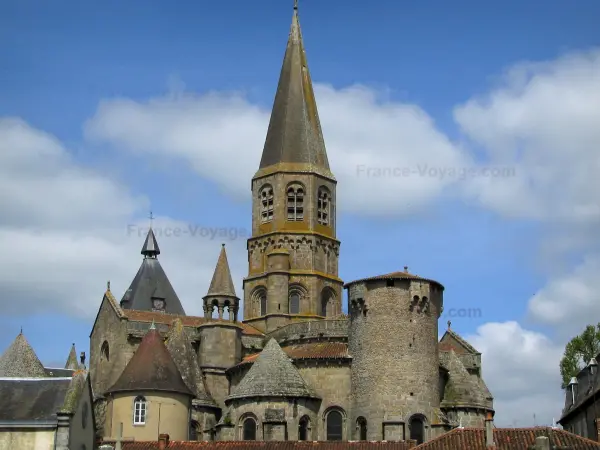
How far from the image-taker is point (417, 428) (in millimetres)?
57406

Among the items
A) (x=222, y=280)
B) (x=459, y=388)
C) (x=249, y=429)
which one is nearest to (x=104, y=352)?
(x=222, y=280)

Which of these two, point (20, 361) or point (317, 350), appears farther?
point (20, 361)

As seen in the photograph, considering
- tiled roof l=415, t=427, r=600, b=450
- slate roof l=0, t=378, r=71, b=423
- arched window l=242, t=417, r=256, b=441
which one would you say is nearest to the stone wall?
arched window l=242, t=417, r=256, b=441

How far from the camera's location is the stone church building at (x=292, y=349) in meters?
57.5

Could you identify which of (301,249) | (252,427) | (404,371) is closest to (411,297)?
(404,371)

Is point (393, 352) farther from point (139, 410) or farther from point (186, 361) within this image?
point (139, 410)

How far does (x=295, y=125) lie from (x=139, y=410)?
25632mm

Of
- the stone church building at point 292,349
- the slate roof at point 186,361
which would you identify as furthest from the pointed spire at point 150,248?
the slate roof at point 186,361

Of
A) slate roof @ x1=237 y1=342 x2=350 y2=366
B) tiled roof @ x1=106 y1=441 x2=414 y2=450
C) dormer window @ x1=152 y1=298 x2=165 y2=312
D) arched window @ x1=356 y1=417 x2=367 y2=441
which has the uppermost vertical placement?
dormer window @ x1=152 y1=298 x2=165 y2=312

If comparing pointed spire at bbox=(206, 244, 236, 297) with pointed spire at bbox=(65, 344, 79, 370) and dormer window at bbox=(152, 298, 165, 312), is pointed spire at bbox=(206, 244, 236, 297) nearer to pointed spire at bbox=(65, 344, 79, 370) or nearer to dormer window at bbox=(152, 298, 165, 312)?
dormer window at bbox=(152, 298, 165, 312)

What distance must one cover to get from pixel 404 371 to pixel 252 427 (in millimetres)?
8299

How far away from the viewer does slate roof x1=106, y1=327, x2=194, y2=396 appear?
57219mm

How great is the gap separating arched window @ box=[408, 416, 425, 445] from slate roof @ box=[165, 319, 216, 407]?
11901mm

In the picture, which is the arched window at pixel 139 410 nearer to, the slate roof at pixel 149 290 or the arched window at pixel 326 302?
the arched window at pixel 326 302
